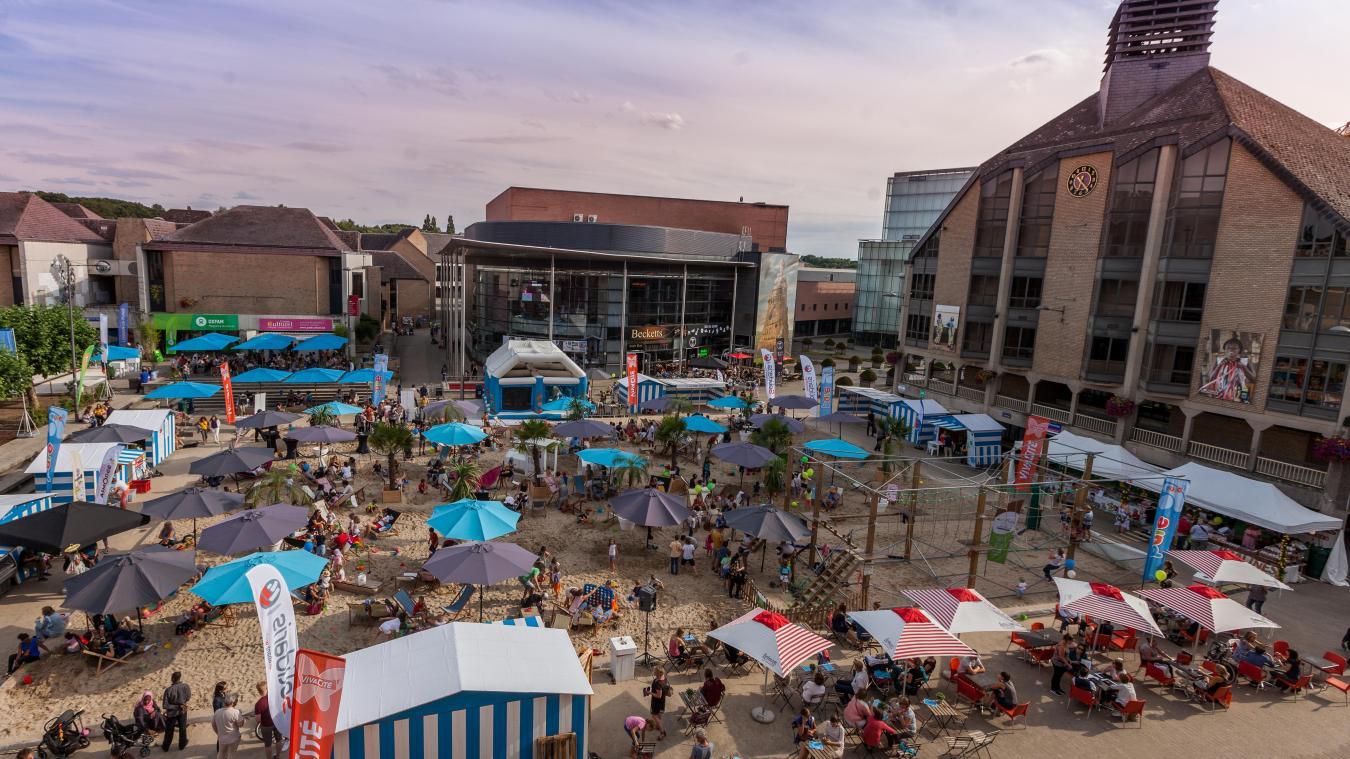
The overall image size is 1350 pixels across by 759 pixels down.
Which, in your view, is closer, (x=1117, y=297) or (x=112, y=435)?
(x=112, y=435)

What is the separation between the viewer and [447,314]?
55.4 metres

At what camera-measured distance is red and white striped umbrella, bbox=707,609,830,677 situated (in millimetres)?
12508

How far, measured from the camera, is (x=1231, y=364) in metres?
25.8

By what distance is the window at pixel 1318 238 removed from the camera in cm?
2311

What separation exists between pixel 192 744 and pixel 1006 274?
3483cm

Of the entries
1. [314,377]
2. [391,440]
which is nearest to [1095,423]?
[391,440]

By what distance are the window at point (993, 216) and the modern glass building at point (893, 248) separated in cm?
3268

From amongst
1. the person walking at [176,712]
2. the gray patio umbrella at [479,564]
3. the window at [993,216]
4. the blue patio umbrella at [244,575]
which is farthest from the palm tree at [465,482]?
the window at [993,216]

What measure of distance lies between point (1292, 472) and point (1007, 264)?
560 inches

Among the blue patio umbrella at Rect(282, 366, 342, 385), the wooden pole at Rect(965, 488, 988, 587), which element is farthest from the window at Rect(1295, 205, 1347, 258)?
the blue patio umbrella at Rect(282, 366, 342, 385)

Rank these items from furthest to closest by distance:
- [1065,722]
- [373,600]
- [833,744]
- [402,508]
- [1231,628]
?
[402,508] → [373,600] → [1231,628] → [1065,722] → [833,744]

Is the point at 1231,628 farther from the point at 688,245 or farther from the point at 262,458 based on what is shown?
the point at 688,245

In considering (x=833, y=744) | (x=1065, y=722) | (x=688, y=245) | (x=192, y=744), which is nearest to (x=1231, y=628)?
(x=1065, y=722)

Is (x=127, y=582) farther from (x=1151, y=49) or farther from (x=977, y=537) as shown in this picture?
(x=1151, y=49)
